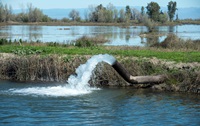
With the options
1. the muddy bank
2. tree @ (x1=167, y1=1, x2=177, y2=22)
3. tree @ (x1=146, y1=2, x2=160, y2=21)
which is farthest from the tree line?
the muddy bank

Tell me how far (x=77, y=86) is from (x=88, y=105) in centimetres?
393

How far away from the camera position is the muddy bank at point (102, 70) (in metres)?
21.0

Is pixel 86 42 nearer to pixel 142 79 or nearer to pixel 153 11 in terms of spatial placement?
pixel 142 79

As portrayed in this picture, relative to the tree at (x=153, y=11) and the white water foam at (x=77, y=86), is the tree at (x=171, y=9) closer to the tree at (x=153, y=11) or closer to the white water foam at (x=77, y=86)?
the tree at (x=153, y=11)

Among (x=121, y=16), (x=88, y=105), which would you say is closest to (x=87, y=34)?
(x=88, y=105)

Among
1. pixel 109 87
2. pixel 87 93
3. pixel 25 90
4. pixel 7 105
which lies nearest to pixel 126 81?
pixel 109 87

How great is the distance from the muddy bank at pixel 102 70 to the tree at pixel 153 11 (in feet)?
401

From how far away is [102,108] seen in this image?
16453 millimetres

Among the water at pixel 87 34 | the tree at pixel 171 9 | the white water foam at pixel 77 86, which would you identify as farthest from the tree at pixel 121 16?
the white water foam at pixel 77 86

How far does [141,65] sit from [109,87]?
2.36 meters

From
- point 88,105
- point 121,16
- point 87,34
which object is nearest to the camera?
point 88,105

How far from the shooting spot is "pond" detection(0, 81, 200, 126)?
1454 centimetres

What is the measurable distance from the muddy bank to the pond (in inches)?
44.7

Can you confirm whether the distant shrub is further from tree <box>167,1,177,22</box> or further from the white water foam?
tree <box>167,1,177,22</box>
